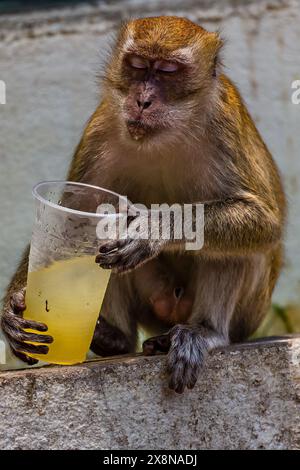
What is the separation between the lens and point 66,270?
4750 mm

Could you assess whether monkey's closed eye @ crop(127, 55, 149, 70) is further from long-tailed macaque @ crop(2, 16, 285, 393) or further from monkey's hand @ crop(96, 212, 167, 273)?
monkey's hand @ crop(96, 212, 167, 273)

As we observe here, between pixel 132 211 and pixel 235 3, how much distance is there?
3.54m

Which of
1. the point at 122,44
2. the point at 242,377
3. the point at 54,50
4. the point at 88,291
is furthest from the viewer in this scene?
the point at 54,50

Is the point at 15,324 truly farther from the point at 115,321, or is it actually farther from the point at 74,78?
the point at 74,78

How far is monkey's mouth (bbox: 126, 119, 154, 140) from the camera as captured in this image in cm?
527

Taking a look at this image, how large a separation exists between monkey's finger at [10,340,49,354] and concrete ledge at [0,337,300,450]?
100 mm

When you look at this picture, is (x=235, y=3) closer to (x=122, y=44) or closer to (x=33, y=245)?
(x=122, y=44)

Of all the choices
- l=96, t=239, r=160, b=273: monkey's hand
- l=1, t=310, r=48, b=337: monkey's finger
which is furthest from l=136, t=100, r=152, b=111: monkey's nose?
l=1, t=310, r=48, b=337: monkey's finger

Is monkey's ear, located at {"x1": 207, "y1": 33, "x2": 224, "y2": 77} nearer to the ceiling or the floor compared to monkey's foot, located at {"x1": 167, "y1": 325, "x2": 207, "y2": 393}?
nearer to the ceiling

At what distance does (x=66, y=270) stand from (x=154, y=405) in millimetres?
Answer: 800

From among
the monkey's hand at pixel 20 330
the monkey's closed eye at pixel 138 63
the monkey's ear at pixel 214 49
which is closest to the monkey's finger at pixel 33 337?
the monkey's hand at pixel 20 330

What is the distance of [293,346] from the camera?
17.2 ft

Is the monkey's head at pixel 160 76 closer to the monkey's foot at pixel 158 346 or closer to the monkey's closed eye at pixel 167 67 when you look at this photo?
the monkey's closed eye at pixel 167 67
